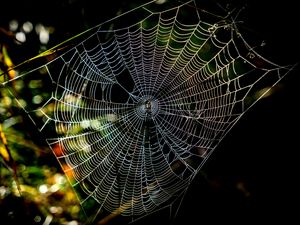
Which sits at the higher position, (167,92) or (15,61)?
(15,61)

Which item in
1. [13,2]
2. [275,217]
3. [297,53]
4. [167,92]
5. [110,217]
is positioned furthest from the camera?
[167,92]

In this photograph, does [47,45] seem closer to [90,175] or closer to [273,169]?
[90,175]

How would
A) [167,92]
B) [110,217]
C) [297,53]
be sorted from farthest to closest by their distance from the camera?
[167,92], [110,217], [297,53]

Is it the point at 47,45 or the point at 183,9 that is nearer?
the point at 47,45

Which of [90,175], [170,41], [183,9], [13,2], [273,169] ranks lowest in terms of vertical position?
[273,169]

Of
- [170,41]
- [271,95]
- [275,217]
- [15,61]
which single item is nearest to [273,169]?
[275,217]

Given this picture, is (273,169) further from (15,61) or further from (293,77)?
(15,61)

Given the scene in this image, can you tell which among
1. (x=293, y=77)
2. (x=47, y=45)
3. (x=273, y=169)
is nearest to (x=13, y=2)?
(x=47, y=45)
